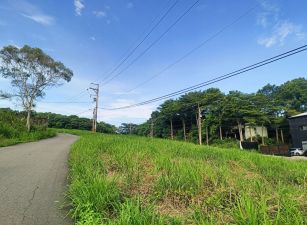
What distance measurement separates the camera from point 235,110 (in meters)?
54.9

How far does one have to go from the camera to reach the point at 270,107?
57.0 meters

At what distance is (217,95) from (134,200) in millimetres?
61782

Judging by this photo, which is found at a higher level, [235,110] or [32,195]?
[235,110]

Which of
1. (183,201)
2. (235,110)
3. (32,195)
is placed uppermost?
(235,110)

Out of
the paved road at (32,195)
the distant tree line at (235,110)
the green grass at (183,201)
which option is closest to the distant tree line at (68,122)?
the distant tree line at (235,110)

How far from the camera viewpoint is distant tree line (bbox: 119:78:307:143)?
54.9m

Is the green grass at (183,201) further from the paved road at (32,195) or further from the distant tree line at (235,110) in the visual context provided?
the distant tree line at (235,110)

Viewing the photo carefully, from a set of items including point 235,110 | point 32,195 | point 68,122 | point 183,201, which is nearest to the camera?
point 183,201

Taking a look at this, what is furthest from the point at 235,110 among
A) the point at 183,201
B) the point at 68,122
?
the point at 68,122

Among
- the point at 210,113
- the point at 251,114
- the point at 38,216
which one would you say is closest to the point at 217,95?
the point at 210,113

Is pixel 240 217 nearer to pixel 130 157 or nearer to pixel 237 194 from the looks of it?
pixel 237 194

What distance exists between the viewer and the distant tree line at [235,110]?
5494 centimetres

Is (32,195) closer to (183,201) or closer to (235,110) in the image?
(183,201)

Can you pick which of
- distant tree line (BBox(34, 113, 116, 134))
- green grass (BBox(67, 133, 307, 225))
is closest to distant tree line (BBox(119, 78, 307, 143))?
distant tree line (BBox(34, 113, 116, 134))
